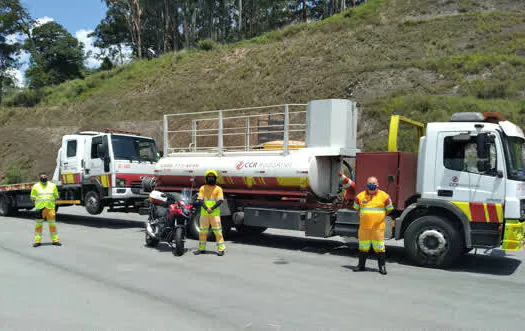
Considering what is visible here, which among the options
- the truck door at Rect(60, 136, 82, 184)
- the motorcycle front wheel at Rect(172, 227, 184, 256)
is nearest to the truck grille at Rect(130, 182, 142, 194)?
the truck door at Rect(60, 136, 82, 184)

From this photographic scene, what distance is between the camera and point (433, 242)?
8.01m

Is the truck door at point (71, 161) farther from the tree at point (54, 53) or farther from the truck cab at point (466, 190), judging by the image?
the tree at point (54, 53)

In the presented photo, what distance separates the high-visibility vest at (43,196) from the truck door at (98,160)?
8.89ft

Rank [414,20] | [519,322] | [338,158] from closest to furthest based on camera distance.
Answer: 1. [519,322]
2. [338,158]
3. [414,20]

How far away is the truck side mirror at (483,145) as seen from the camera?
24.7ft

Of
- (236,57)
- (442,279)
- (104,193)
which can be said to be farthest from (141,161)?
(236,57)

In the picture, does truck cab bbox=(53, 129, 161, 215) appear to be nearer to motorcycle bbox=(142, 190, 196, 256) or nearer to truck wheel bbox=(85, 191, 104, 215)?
truck wheel bbox=(85, 191, 104, 215)

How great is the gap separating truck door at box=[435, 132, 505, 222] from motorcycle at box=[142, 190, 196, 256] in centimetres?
501

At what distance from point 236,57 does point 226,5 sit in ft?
92.5

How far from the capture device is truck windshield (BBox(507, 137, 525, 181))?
7.64 metres

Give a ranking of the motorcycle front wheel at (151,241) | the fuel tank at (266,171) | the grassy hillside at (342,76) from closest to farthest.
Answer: the fuel tank at (266,171) < the motorcycle front wheel at (151,241) < the grassy hillside at (342,76)

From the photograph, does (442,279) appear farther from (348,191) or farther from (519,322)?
(348,191)

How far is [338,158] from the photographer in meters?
10.1

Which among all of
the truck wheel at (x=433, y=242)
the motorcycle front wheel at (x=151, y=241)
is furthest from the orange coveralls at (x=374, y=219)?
the motorcycle front wheel at (x=151, y=241)
